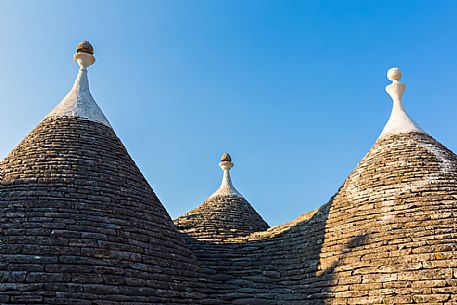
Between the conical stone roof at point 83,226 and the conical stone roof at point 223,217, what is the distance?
278 cm

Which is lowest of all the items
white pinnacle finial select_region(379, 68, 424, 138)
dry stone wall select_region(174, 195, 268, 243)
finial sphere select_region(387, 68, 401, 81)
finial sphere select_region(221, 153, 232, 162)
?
dry stone wall select_region(174, 195, 268, 243)

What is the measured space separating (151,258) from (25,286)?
6.11ft

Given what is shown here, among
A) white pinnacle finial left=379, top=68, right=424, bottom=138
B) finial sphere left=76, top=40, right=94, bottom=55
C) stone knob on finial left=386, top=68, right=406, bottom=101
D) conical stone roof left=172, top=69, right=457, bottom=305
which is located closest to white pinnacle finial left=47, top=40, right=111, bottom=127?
finial sphere left=76, top=40, right=94, bottom=55

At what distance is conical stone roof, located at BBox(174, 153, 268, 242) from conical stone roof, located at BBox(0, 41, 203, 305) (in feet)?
9.13

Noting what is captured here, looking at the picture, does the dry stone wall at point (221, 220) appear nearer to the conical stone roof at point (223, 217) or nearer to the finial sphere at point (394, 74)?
the conical stone roof at point (223, 217)

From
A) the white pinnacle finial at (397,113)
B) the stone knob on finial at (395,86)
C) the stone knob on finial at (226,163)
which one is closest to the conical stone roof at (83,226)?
the white pinnacle finial at (397,113)

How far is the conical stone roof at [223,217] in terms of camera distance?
1131 cm

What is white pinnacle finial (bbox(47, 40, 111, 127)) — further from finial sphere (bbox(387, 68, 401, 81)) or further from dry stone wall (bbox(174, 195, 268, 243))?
finial sphere (bbox(387, 68, 401, 81))

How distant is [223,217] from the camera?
12148mm

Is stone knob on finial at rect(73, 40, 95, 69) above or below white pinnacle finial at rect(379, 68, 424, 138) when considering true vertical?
above

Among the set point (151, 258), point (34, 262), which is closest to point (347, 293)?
point (151, 258)

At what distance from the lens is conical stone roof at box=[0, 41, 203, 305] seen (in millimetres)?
6035

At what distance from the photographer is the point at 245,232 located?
1177cm

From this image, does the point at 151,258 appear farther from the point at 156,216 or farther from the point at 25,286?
the point at 25,286
